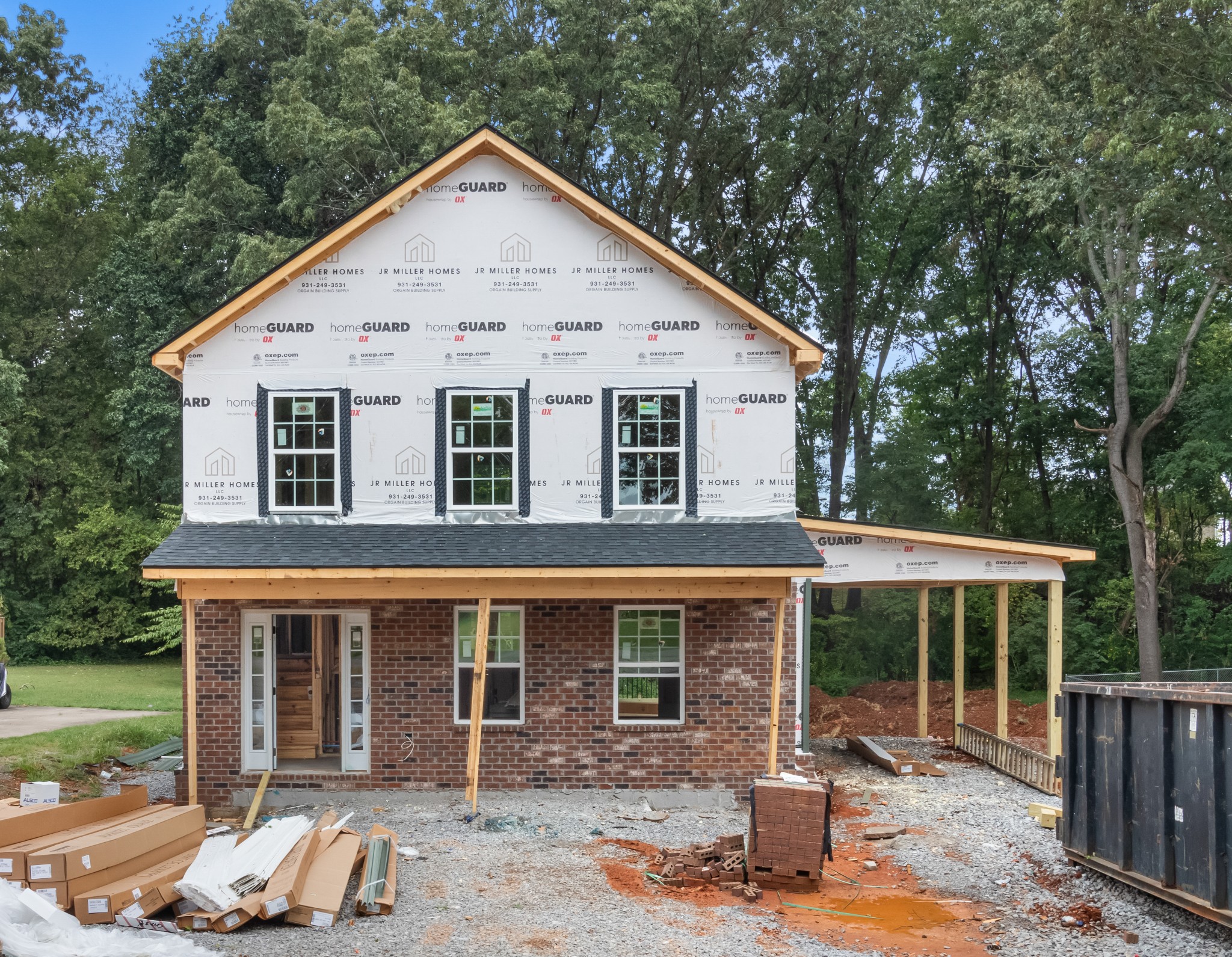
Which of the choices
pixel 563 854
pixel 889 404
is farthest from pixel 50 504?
pixel 563 854

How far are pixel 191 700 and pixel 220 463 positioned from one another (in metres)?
3.06

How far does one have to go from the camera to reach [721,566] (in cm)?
1248

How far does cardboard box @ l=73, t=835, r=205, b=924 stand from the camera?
8.06 m

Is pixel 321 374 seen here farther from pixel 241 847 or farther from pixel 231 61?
pixel 231 61

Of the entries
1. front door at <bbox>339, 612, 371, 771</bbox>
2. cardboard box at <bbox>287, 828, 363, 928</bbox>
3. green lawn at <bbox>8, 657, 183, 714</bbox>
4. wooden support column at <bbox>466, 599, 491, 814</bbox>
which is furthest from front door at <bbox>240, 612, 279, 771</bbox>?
green lawn at <bbox>8, 657, 183, 714</bbox>

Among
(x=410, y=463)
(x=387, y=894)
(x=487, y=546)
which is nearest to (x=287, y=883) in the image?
(x=387, y=894)

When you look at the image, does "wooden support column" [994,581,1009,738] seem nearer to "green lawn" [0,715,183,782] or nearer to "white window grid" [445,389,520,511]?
"white window grid" [445,389,520,511]

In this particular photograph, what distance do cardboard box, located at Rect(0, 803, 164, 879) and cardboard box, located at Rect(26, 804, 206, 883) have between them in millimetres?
55

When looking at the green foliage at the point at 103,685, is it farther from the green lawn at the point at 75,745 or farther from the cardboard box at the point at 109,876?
the cardboard box at the point at 109,876

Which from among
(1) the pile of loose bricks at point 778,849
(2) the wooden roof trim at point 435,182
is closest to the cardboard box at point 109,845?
(1) the pile of loose bricks at point 778,849

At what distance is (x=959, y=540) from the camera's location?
16.1m

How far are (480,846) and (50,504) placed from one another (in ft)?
98.7

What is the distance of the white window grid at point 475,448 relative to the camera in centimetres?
1409

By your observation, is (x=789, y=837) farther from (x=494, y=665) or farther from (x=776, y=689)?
(x=494, y=665)
